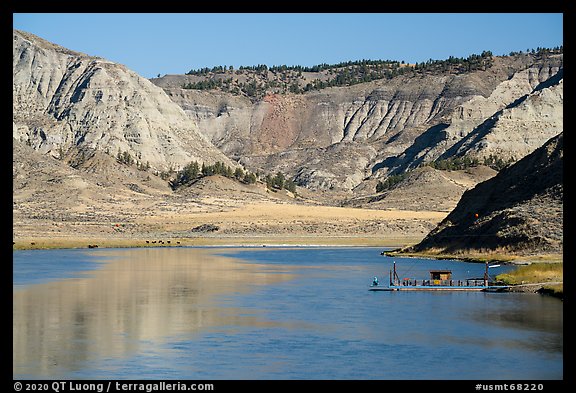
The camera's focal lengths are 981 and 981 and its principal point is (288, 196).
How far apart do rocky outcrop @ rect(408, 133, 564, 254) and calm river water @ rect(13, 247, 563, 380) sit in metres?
15.4

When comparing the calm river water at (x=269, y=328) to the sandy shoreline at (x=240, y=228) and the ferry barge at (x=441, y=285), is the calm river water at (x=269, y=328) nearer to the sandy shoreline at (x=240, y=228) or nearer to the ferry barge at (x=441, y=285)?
the ferry barge at (x=441, y=285)

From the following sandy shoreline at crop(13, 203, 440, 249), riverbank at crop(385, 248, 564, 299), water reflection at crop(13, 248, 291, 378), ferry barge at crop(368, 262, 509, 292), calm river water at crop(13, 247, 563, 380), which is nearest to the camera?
calm river water at crop(13, 247, 563, 380)

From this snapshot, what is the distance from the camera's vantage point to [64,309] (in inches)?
2072

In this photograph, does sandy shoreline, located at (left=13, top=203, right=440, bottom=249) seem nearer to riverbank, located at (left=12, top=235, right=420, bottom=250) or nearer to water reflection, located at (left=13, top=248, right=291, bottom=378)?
riverbank, located at (left=12, top=235, right=420, bottom=250)

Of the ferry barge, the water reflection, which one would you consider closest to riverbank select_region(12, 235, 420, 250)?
the water reflection

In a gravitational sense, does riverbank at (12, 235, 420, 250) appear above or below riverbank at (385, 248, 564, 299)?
above

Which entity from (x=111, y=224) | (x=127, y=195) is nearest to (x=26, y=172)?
(x=127, y=195)

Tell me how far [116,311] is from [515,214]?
54.0 metres

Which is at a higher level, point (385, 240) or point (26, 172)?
point (26, 172)

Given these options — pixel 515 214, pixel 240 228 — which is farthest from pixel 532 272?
pixel 240 228

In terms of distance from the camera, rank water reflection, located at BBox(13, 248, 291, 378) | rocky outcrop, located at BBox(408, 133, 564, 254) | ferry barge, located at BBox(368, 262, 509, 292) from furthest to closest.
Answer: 1. rocky outcrop, located at BBox(408, 133, 564, 254)
2. ferry barge, located at BBox(368, 262, 509, 292)
3. water reflection, located at BBox(13, 248, 291, 378)

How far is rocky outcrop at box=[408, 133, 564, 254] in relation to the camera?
91250 mm
